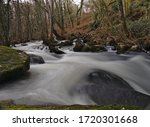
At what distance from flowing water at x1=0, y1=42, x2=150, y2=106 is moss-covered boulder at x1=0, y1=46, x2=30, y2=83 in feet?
0.56

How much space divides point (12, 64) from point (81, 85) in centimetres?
152

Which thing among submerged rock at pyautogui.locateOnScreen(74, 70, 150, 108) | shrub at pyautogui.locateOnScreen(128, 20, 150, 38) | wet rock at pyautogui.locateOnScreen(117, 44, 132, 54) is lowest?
submerged rock at pyautogui.locateOnScreen(74, 70, 150, 108)

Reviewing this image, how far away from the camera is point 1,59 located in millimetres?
6711

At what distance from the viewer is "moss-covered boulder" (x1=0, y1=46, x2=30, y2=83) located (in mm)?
6285

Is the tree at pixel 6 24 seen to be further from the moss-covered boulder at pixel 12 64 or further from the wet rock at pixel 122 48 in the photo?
the moss-covered boulder at pixel 12 64

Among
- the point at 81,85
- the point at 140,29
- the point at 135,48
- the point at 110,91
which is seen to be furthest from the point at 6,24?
the point at 110,91

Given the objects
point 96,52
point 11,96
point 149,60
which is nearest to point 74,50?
point 96,52

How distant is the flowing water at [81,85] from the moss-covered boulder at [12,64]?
17 centimetres

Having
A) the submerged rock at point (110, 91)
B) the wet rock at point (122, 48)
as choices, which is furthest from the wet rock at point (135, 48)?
the submerged rock at point (110, 91)

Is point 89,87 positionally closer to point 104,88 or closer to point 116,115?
point 104,88

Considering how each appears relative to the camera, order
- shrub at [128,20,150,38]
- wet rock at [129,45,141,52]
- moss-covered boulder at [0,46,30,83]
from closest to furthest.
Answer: moss-covered boulder at [0,46,30,83]
wet rock at [129,45,141,52]
shrub at [128,20,150,38]

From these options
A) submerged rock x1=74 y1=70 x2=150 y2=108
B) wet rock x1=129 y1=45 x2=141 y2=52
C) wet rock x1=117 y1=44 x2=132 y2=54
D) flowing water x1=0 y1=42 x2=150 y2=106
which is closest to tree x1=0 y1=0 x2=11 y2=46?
wet rock x1=117 y1=44 x2=132 y2=54

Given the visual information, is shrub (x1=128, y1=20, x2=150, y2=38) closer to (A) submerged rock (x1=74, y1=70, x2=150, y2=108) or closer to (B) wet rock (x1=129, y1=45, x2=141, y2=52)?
(B) wet rock (x1=129, y1=45, x2=141, y2=52)

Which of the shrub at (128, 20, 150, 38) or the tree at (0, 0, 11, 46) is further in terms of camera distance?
the shrub at (128, 20, 150, 38)
